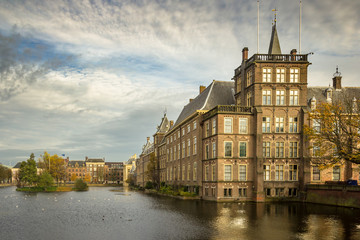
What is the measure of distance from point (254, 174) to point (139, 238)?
29461 mm

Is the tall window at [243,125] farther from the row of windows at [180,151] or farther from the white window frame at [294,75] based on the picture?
the row of windows at [180,151]

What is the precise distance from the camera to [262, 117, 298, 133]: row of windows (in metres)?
47.9

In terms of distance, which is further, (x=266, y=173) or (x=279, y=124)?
(x=279, y=124)

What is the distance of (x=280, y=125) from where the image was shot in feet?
158

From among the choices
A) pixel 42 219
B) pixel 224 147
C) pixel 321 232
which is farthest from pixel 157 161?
pixel 321 232

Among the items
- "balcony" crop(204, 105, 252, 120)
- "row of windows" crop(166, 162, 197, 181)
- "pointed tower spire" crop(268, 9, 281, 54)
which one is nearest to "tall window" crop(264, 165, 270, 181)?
"balcony" crop(204, 105, 252, 120)

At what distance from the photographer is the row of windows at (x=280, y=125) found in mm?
47938

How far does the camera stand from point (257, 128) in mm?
46438

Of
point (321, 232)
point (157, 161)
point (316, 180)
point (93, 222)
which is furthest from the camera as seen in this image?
point (157, 161)

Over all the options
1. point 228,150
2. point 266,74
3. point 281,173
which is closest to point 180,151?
point 228,150

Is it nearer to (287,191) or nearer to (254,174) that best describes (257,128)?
(254,174)

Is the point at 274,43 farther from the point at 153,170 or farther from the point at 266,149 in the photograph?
the point at 153,170

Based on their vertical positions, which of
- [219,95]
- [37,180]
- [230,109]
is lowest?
[37,180]

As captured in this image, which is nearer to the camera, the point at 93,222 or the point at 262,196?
the point at 93,222
